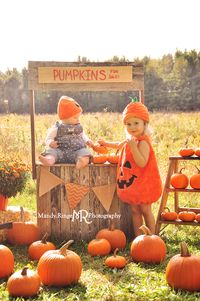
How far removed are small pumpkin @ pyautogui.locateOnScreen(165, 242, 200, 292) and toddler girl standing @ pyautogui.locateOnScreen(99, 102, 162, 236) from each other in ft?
4.52

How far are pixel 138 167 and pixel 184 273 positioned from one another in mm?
1639

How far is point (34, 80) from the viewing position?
5965 mm

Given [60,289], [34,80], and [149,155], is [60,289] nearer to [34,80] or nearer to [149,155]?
[149,155]

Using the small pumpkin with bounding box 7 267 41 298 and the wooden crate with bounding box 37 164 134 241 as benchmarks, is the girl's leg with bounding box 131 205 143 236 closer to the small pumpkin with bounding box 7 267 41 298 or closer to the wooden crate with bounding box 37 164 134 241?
the wooden crate with bounding box 37 164 134 241

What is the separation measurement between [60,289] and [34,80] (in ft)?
8.88

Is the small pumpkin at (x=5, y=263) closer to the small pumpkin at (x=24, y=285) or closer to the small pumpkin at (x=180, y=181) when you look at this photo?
the small pumpkin at (x=24, y=285)

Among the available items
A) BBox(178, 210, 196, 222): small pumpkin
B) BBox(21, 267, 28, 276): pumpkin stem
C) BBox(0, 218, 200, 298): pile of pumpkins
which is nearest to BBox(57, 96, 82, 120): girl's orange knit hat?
BBox(0, 218, 200, 298): pile of pumpkins

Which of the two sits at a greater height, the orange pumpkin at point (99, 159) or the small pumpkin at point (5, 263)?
the orange pumpkin at point (99, 159)

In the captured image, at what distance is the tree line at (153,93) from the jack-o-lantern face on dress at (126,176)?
16.4m

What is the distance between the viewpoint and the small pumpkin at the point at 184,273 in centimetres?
400

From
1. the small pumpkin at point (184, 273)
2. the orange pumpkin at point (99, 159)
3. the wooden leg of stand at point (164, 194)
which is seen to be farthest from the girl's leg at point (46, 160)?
the small pumpkin at point (184, 273)

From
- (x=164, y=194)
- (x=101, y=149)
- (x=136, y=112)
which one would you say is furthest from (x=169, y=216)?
(x=136, y=112)

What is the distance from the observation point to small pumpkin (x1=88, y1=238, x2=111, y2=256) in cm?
505

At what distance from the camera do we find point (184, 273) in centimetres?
400
